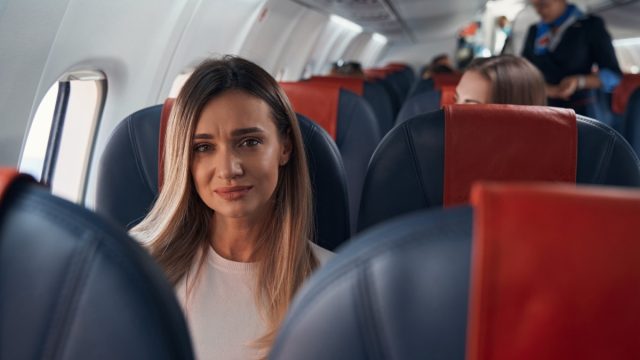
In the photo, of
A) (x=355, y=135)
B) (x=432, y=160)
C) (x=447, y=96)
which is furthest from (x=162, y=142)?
(x=447, y=96)

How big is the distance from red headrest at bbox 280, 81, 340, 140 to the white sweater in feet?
4.84

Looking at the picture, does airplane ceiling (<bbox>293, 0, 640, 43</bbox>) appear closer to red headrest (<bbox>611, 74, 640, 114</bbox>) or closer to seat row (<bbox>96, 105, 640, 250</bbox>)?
red headrest (<bbox>611, 74, 640, 114</bbox>)

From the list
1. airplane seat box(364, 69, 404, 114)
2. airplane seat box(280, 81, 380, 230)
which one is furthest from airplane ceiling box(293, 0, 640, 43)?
airplane seat box(280, 81, 380, 230)

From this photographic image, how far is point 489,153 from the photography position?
1945mm

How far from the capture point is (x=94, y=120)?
356 cm

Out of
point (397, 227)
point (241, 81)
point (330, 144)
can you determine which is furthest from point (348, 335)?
point (330, 144)

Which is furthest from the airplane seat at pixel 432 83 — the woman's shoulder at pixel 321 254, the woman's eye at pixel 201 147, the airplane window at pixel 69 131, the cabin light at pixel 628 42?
the cabin light at pixel 628 42

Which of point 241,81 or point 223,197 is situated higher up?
point 241,81

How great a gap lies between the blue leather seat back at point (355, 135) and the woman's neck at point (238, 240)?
1.29 m

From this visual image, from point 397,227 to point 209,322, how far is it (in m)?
0.96

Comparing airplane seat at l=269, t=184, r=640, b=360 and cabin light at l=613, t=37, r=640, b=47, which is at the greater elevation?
airplane seat at l=269, t=184, r=640, b=360

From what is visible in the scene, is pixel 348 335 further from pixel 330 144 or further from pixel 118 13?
pixel 118 13

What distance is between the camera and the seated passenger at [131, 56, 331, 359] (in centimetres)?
175

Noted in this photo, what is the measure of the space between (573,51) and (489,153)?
2.80 meters
